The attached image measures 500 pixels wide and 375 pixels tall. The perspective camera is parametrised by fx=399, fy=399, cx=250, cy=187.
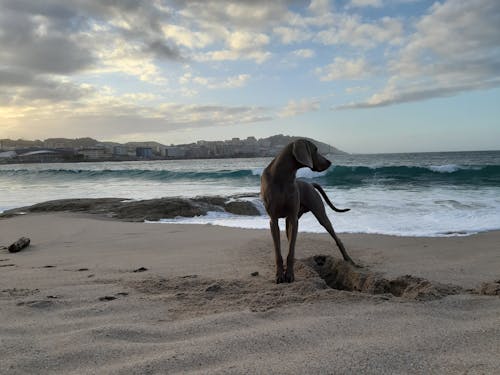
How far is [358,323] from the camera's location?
107 inches

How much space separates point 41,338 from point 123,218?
8665 millimetres

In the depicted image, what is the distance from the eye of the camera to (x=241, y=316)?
9.52 ft

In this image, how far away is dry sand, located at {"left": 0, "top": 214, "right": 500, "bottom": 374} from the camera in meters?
2.17

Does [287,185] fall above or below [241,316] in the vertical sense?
above

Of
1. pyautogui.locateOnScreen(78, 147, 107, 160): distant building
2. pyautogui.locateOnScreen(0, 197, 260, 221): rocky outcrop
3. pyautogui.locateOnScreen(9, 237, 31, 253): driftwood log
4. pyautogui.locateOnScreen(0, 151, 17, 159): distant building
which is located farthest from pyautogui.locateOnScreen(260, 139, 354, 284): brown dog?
pyautogui.locateOnScreen(0, 151, 17, 159): distant building

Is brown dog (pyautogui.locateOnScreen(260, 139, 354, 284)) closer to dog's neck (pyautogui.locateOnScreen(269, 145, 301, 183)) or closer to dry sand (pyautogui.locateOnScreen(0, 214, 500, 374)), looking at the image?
dog's neck (pyautogui.locateOnScreen(269, 145, 301, 183))

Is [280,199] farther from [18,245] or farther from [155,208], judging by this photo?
[155,208]

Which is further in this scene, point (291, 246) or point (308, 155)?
point (291, 246)

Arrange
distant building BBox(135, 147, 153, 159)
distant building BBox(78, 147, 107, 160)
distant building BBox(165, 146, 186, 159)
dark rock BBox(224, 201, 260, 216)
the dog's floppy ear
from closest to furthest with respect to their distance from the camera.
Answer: the dog's floppy ear, dark rock BBox(224, 201, 260, 216), distant building BBox(78, 147, 107, 160), distant building BBox(135, 147, 153, 159), distant building BBox(165, 146, 186, 159)

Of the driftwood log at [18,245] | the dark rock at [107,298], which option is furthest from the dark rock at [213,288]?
the driftwood log at [18,245]

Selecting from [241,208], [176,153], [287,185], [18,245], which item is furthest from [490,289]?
[176,153]

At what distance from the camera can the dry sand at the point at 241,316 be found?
85.3 inches

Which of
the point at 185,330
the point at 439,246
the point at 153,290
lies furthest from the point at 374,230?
the point at 185,330

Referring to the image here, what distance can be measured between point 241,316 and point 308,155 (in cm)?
187
